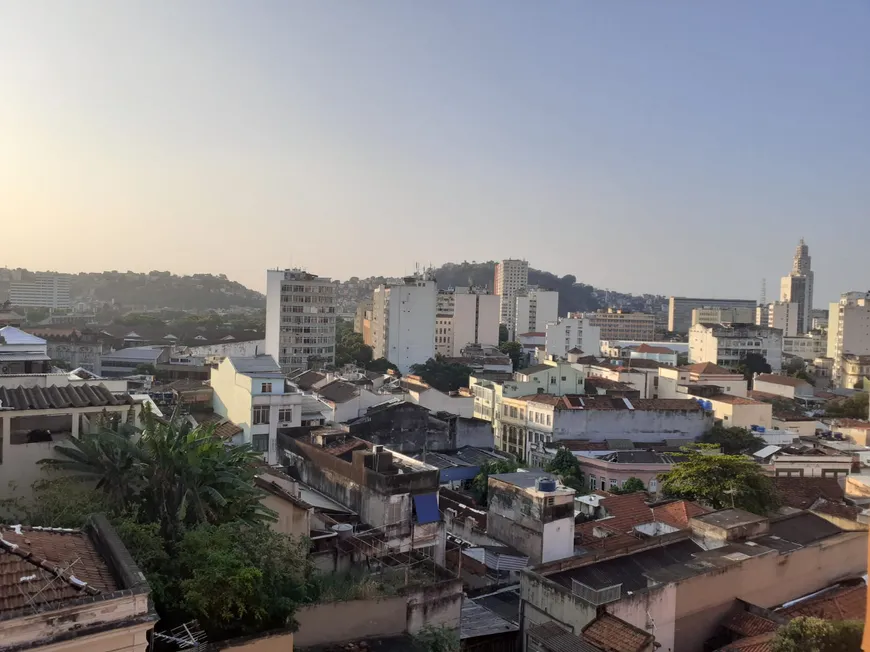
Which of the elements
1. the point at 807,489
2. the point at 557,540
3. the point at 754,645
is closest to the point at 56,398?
the point at 557,540

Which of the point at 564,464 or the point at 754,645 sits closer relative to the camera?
the point at 754,645

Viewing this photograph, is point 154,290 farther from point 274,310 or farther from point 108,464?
point 108,464

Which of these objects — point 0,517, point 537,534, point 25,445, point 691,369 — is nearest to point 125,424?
point 25,445

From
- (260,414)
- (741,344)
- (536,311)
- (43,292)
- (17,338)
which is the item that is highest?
(43,292)

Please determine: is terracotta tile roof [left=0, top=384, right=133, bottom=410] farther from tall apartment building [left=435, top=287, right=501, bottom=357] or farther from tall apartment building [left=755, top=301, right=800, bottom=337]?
tall apartment building [left=755, top=301, right=800, bottom=337]

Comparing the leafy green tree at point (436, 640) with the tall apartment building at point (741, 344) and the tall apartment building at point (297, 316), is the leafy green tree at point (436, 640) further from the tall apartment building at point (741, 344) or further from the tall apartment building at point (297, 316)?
the tall apartment building at point (741, 344)

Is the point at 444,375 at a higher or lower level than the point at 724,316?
lower
